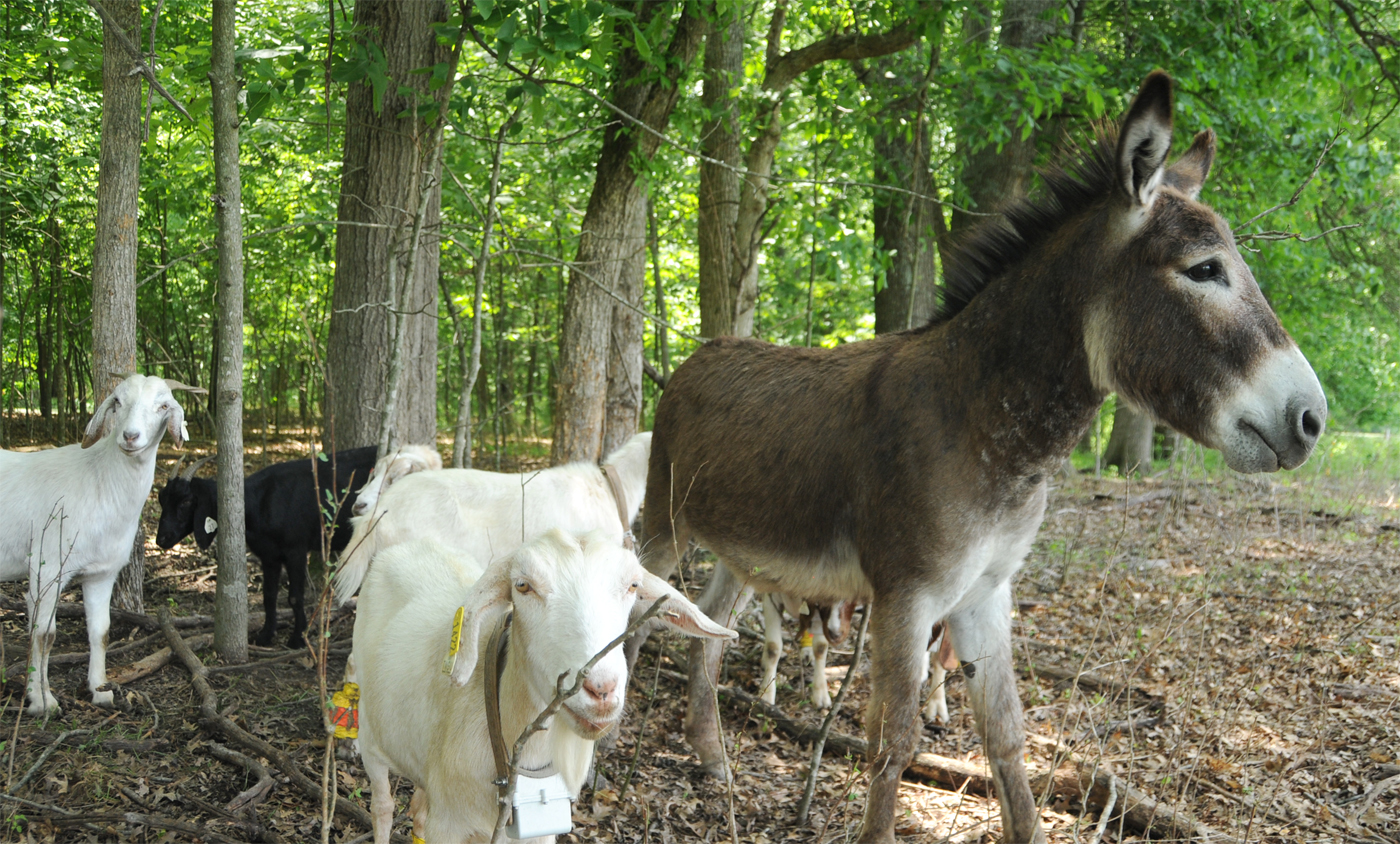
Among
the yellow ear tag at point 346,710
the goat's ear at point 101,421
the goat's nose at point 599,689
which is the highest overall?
the goat's ear at point 101,421

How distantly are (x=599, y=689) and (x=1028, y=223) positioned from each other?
2.60 metres

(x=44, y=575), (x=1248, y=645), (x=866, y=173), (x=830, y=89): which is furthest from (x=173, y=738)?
(x=866, y=173)

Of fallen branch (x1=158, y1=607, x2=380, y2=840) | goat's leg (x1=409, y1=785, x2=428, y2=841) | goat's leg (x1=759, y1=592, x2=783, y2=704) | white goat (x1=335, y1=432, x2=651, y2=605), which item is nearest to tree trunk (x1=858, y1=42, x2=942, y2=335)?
goat's leg (x1=759, y1=592, x2=783, y2=704)

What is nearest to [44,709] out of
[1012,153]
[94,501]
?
[94,501]

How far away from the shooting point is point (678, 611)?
2.61 m

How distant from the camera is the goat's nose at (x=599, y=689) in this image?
227cm

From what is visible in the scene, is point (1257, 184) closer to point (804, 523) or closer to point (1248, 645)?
point (1248, 645)

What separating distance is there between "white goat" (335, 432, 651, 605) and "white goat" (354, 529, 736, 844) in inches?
77.0

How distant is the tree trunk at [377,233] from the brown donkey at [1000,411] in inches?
129

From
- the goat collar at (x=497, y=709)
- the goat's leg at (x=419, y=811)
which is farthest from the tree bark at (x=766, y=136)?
the goat collar at (x=497, y=709)

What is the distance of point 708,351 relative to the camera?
17.5 feet

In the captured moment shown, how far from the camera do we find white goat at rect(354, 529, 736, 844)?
2410 millimetres

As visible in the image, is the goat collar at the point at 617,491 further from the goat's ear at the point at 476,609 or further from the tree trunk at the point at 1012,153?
the tree trunk at the point at 1012,153

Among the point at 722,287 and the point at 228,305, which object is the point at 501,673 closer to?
the point at 228,305
